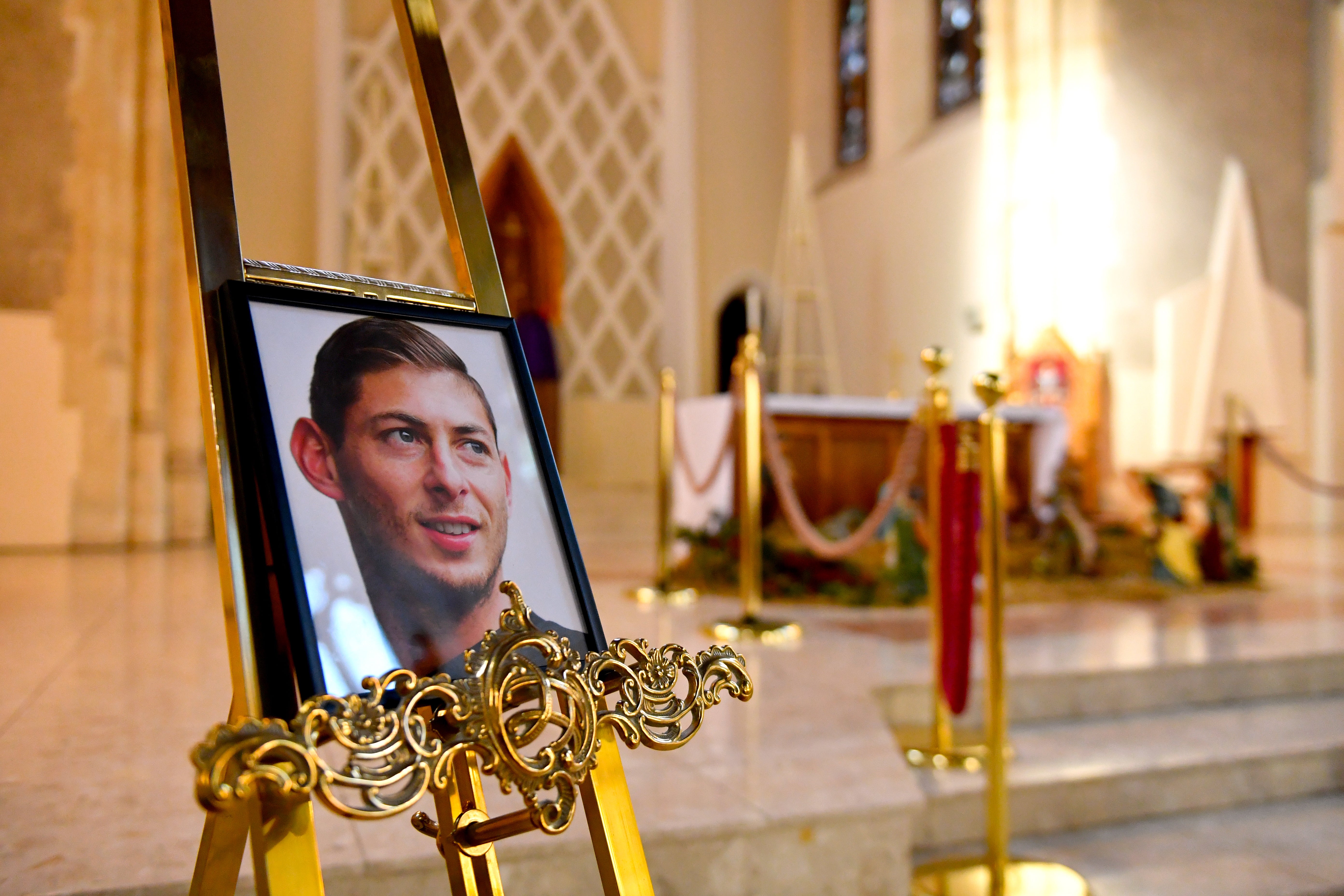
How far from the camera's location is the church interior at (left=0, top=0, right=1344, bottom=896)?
6.95 feet

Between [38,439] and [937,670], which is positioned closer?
[937,670]

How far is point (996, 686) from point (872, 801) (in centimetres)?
43

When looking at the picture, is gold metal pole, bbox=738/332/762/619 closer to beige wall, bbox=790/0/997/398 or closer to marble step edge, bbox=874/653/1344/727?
marble step edge, bbox=874/653/1344/727

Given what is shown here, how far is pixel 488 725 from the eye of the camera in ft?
2.78

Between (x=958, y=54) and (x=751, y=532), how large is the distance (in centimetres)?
801

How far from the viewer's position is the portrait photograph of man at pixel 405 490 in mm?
909

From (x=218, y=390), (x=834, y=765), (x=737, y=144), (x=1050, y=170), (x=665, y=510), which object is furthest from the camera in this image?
(x=737, y=144)

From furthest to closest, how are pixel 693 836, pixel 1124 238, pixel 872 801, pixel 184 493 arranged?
pixel 1124 238 < pixel 184 493 < pixel 872 801 < pixel 693 836

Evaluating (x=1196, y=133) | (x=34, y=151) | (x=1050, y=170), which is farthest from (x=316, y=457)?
(x=1196, y=133)

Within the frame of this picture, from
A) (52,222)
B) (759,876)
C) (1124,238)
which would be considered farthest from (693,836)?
(1124,238)

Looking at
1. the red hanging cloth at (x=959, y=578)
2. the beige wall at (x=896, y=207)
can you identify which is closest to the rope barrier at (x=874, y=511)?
the red hanging cloth at (x=959, y=578)

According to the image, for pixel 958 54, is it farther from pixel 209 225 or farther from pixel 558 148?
pixel 209 225

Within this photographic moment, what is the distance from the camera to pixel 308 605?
2.84ft

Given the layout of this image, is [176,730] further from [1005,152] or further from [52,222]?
[1005,152]
